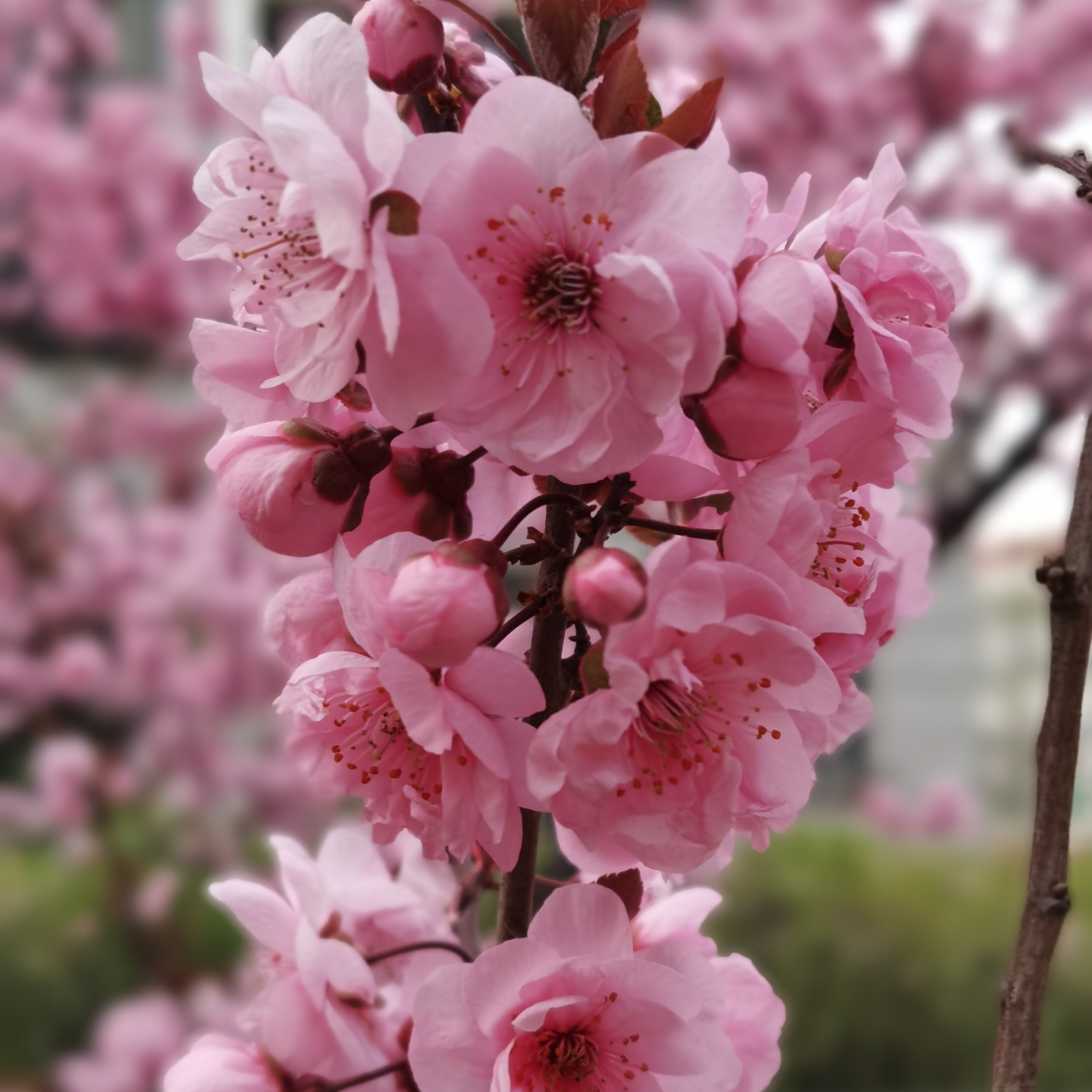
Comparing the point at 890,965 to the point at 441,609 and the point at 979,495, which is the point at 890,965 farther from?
the point at 441,609

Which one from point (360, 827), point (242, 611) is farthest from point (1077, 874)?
point (360, 827)

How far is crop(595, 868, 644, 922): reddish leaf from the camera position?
1.11 ft

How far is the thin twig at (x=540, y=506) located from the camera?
12.5 inches

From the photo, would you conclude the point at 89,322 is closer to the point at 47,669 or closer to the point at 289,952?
the point at 47,669

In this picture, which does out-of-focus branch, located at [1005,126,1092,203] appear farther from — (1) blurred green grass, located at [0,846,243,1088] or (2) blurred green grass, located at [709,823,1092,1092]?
(1) blurred green grass, located at [0,846,243,1088]

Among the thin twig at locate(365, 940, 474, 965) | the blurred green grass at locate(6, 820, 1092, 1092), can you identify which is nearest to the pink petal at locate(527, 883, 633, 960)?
the thin twig at locate(365, 940, 474, 965)

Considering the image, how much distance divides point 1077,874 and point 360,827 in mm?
1517

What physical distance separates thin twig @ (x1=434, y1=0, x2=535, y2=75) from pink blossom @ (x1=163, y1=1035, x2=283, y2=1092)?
1.19 ft

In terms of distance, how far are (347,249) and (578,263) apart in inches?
2.8

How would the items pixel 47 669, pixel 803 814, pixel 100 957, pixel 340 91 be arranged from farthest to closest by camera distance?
pixel 47 669, pixel 803 814, pixel 100 957, pixel 340 91

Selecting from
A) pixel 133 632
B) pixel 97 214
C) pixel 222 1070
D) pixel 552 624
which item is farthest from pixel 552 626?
pixel 97 214

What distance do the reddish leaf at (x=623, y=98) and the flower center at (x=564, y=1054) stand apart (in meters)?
0.27

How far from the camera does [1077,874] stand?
1637 mm

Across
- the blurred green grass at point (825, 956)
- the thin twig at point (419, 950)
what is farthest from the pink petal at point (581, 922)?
the blurred green grass at point (825, 956)
